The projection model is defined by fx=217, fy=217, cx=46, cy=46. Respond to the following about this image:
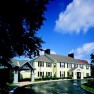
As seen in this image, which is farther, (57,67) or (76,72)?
(76,72)

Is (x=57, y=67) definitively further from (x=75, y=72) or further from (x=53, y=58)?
(x=75, y=72)

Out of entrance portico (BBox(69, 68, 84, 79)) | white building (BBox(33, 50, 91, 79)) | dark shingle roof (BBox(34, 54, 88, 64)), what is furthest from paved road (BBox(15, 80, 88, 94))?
entrance portico (BBox(69, 68, 84, 79))

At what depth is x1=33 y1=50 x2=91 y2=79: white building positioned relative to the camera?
72.2 meters

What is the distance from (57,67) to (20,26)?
60.7 meters

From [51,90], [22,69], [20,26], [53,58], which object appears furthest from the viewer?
[53,58]

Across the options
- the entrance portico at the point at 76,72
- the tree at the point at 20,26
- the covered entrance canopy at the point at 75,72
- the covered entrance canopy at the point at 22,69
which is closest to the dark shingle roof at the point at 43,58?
the covered entrance canopy at the point at 22,69

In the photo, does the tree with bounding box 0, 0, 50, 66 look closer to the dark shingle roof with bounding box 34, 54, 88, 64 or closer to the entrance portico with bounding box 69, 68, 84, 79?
the dark shingle roof with bounding box 34, 54, 88, 64

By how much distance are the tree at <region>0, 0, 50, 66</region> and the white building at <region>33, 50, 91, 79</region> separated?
4889 centimetres

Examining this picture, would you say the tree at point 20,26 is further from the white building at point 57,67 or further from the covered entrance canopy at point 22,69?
the white building at point 57,67

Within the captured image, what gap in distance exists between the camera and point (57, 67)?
258 ft

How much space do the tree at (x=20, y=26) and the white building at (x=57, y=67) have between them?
48.9 m

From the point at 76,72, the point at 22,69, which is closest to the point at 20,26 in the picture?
the point at 22,69

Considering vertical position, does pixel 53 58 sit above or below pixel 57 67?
above

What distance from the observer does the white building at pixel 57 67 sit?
72.2m
